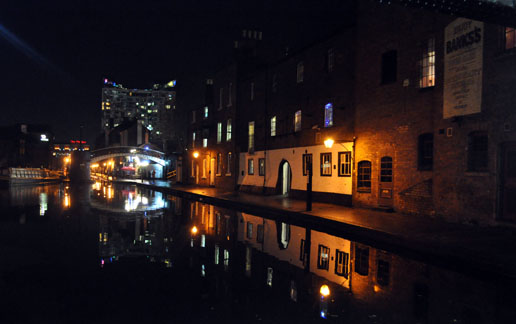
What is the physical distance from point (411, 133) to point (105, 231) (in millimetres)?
11538

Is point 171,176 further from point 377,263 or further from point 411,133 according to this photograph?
point 377,263

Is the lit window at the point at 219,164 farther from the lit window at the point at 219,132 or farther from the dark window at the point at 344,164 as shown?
the dark window at the point at 344,164

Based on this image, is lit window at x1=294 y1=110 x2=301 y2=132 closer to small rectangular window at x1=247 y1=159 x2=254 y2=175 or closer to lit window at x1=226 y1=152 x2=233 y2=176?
small rectangular window at x1=247 y1=159 x2=254 y2=175

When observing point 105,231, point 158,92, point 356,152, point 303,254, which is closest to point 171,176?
point 356,152

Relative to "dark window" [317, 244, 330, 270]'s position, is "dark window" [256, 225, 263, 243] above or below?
below

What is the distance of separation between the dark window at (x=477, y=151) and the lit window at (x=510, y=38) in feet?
8.89

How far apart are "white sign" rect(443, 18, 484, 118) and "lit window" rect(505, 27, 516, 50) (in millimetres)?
722

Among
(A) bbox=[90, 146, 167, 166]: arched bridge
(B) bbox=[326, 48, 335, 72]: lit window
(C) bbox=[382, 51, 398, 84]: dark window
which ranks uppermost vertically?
(B) bbox=[326, 48, 335, 72]: lit window

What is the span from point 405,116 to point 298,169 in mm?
8658

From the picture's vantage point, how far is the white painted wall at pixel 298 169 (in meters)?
19.1

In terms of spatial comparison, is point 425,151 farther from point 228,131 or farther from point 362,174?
point 228,131

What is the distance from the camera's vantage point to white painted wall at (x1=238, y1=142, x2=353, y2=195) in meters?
19.1

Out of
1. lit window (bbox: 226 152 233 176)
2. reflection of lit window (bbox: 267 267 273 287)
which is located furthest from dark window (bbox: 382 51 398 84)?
lit window (bbox: 226 152 233 176)

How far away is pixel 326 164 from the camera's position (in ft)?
66.3
